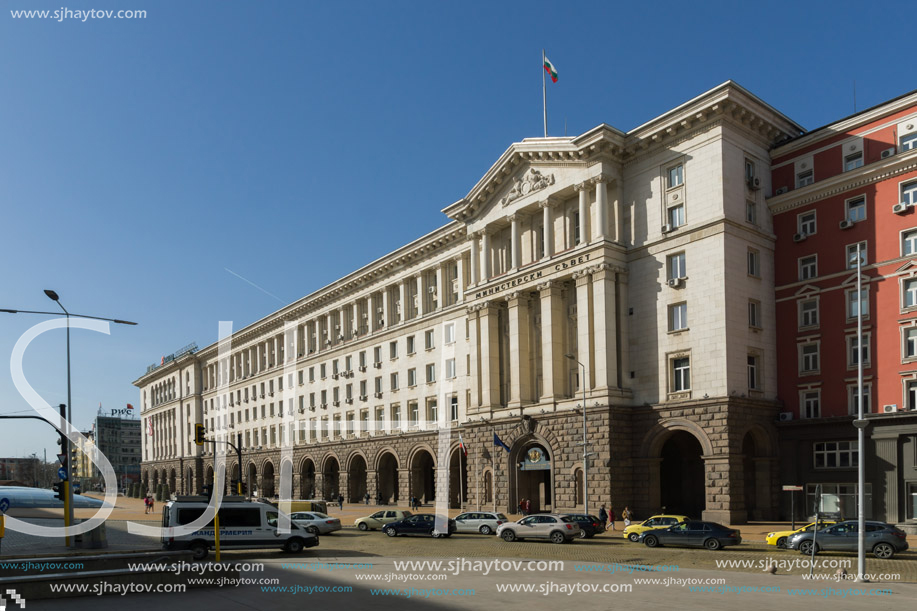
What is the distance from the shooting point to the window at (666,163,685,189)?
158 ft

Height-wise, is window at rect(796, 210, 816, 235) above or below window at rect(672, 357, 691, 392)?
above

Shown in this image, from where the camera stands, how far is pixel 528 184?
56.1 metres

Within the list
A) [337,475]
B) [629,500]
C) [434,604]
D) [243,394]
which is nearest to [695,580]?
[434,604]

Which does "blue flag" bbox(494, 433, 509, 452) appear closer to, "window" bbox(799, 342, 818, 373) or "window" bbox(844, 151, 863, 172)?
"window" bbox(799, 342, 818, 373)

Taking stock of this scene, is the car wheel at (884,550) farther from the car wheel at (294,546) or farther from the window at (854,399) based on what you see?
the car wheel at (294,546)

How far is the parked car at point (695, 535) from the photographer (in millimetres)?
33438

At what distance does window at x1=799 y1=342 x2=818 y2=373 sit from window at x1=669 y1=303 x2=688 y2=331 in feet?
22.2

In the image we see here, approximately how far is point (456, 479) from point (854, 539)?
40.3 metres

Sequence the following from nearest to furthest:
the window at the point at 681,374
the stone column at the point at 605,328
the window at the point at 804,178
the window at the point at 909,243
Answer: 1. the window at the point at 909,243
2. the window at the point at 681,374
3. the window at the point at 804,178
4. the stone column at the point at 605,328

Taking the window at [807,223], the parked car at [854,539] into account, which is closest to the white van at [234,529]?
the parked car at [854,539]

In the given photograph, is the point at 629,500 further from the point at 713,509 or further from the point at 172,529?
the point at 172,529

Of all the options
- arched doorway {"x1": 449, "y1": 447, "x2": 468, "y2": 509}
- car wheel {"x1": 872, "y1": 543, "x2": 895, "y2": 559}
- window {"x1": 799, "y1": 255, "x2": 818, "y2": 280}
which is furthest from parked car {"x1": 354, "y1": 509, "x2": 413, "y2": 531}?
window {"x1": 799, "y1": 255, "x2": 818, "y2": 280}

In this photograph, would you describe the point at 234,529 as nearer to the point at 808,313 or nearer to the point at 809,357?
the point at 809,357

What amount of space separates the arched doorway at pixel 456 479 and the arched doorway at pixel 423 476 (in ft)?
7.10
